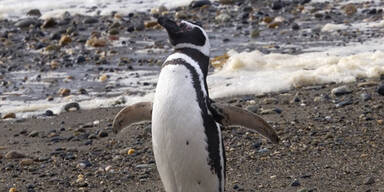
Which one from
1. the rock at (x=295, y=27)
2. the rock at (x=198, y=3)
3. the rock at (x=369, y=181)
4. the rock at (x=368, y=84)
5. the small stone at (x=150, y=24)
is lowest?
the rock at (x=198, y=3)

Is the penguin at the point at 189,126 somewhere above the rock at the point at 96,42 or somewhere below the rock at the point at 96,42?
above

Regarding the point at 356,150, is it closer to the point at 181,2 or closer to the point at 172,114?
the point at 172,114

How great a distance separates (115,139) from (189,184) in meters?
2.26

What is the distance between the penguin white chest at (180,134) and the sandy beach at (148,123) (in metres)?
0.76

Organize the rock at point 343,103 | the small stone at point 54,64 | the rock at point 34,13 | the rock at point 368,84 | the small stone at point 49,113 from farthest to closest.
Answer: the rock at point 34,13, the small stone at point 54,64, the small stone at point 49,113, the rock at point 368,84, the rock at point 343,103

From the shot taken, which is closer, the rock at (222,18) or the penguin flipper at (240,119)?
the penguin flipper at (240,119)

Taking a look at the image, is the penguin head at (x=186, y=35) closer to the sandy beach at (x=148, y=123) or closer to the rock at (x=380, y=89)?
the sandy beach at (x=148, y=123)

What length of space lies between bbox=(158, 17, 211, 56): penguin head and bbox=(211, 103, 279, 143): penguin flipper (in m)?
0.42

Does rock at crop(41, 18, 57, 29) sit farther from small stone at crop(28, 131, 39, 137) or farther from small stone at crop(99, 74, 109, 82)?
small stone at crop(28, 131, 39, 137)

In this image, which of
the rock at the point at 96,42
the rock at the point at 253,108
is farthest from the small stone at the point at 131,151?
the rock at the point at 96,42

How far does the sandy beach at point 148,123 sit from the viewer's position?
20.4 ft

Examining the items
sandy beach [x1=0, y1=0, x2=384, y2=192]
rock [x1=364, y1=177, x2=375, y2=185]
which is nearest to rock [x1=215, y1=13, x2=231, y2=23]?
sandy beach [x1=0, y1=0, x2=384, y2=192]

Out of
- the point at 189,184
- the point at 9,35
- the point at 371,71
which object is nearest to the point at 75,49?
the point at 9,35

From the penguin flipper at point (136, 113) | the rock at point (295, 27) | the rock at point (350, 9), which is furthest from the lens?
the rock at point (350, 9)
